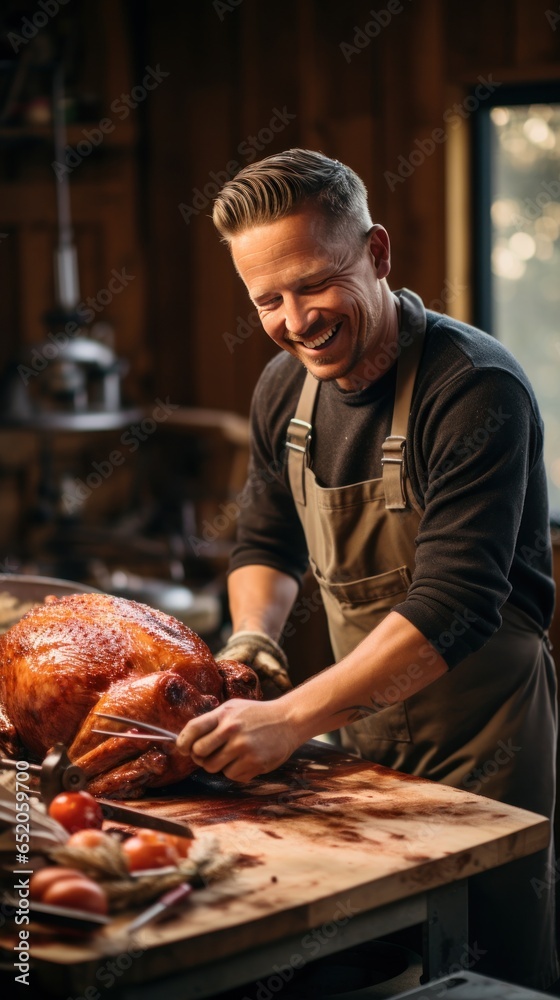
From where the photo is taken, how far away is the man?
183 centimetres

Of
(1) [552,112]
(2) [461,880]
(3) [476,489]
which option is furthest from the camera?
(1) [552,112]

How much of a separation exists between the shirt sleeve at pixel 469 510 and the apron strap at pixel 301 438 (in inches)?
13.5

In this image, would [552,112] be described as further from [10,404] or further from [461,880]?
[461,880]

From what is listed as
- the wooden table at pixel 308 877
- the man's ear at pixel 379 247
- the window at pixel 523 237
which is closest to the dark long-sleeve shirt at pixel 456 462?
the man's ear at pixel 379 247

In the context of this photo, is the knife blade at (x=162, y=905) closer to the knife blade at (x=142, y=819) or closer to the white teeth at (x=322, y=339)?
the knife blade at (x=142, y=819)

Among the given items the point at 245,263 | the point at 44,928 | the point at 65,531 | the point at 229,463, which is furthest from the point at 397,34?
the point at 44,928

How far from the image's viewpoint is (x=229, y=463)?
206 inches

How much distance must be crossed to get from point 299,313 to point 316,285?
0.05 meters

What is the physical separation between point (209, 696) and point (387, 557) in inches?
16.1

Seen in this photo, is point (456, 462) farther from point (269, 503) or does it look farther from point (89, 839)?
point (89, 839)

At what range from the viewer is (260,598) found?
2389 mm

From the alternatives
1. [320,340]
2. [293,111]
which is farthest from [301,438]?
[293,111]

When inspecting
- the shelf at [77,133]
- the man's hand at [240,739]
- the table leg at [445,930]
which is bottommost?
the table leg at [445,930]

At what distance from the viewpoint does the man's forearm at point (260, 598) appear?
2342 millimetres
